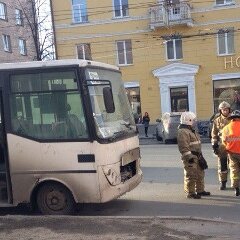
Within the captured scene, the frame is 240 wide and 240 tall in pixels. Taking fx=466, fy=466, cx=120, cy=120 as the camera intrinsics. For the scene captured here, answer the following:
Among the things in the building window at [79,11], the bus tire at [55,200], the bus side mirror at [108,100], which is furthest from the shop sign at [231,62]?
the bus tire at [55,200]

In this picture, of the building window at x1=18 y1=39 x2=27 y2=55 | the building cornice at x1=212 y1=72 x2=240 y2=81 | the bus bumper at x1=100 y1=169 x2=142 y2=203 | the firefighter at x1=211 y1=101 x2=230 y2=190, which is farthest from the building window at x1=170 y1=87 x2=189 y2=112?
the building window at x1=18 y1=39 x2=27 y2=55

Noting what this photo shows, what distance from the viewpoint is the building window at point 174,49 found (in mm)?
28906

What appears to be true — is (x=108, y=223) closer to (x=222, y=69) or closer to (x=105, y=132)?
(x=105, y=132)

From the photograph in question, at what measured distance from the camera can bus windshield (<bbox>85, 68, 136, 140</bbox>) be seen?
23.9 feet

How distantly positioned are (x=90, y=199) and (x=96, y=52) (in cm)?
2378

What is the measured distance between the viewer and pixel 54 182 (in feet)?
24.4

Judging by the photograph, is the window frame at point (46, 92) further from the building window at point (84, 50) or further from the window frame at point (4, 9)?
the window frame at point (4, 9)

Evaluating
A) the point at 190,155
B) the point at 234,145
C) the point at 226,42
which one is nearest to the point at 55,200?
the point at 190,155

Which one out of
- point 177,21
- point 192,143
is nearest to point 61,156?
point 192,143

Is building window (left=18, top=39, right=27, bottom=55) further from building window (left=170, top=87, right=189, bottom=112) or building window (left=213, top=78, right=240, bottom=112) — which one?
building window (left=213, top=78, right=240, bottom=112)

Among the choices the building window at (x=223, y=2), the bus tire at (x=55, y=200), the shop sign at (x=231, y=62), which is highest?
the building window at (x=223, y=2)

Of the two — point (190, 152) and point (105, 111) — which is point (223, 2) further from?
point (105, 111)

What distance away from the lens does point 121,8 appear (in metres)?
30.0

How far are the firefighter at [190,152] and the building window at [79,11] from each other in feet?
76.3
